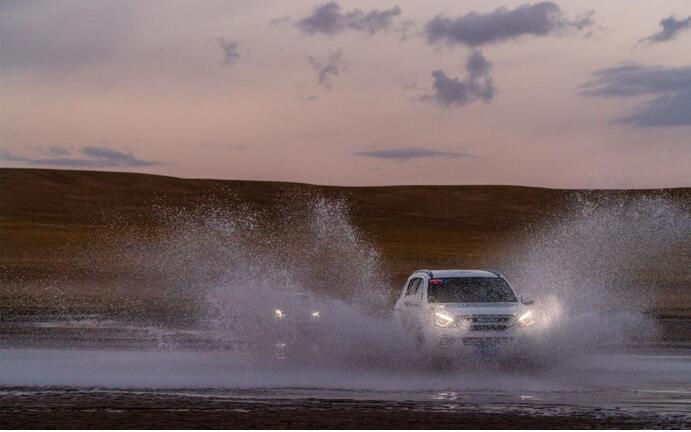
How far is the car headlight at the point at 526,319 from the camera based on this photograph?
68.0ft

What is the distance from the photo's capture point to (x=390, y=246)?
71.8 metres

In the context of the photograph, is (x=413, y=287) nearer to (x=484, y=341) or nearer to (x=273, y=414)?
(x=484, y=341)

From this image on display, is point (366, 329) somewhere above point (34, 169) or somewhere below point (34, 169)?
below

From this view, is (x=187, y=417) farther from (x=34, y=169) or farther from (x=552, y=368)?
(x=34, y=169)

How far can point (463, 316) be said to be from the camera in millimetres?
20484

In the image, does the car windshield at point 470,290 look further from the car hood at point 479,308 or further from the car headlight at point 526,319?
the car headlight at point 526,319

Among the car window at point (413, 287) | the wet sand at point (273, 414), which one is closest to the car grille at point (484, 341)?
the car window at point (413, 287)

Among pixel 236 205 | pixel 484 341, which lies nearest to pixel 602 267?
pixel 484 341

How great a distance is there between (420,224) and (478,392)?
7540cm

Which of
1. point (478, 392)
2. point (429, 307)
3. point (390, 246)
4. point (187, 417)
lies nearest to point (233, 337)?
point (429, 307)

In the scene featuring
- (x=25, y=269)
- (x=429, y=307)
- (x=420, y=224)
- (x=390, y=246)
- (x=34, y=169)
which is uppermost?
(x=34, y=169)

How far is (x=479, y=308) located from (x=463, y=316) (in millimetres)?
370

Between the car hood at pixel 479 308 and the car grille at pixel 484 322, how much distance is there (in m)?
0.08

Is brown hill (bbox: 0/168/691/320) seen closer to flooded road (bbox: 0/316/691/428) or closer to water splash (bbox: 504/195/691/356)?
water splash (bbox: 504/195/691/356)
